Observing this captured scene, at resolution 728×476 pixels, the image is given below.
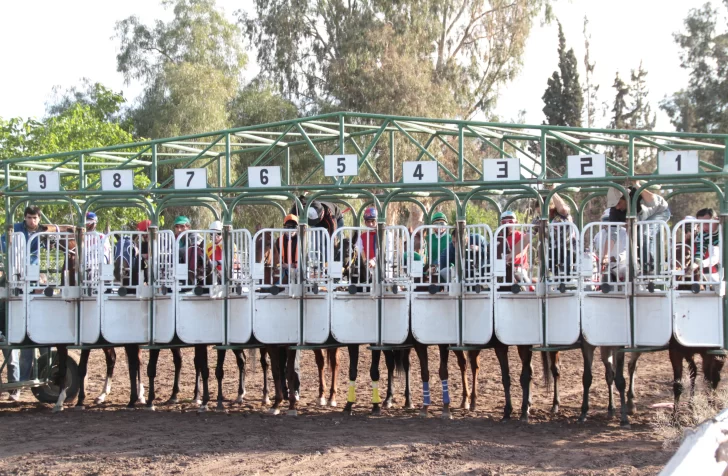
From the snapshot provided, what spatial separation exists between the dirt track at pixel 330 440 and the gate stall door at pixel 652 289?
93 cm

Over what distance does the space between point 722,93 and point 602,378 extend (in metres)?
27.7

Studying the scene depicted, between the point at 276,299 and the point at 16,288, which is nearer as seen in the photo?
the point at 276,299

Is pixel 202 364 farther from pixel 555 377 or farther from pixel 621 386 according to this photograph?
pixel 621 386

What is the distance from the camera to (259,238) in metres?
11.0

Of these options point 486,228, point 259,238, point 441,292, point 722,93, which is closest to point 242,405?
point 259,238

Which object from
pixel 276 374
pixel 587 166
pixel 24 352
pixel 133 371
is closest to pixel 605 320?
pixel 587 166

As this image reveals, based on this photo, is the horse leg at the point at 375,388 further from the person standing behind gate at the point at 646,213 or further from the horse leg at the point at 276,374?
the person standing behind gate at the point at 646,213

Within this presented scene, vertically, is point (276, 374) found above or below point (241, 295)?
below

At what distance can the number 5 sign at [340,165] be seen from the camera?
10633 mm

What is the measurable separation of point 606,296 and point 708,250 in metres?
1.05

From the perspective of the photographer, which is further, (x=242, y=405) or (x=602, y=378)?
(x=602, y=378)

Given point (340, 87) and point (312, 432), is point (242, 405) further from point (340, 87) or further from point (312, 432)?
point (340, 87)

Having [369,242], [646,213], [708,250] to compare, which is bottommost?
[708,250]

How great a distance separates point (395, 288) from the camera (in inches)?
413
